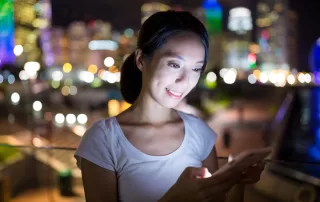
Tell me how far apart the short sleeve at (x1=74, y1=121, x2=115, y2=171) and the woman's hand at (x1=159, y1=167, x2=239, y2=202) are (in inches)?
9.1

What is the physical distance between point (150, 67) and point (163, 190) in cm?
37

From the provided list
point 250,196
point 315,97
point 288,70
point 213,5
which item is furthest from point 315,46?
point 288,70

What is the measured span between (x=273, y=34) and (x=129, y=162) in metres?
75.6

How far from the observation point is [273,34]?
7362 centimetres

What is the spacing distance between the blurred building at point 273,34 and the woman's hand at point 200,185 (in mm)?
67251

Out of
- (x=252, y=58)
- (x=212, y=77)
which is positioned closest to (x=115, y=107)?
(x=212, y=77)

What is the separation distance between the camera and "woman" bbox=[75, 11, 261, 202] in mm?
1270

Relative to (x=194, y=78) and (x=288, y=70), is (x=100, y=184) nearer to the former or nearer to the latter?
(x=194, y=78)

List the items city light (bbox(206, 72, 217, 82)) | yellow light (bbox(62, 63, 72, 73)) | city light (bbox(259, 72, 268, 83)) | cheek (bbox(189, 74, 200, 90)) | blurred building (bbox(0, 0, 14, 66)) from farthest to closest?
yellow light (bbox(62, 63, 72, 73)) → city light (bbox(259, 72, 268, 83)) → blurred building (bbox(0, 0, 14, 66)) → city light (bbox(206, 72, 217, 82)) → cheek (bbox(189, 74, 200, 90))

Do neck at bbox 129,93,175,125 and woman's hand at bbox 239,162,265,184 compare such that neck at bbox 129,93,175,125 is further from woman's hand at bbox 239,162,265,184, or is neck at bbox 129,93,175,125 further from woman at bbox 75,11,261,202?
woman's hand at bbox 239,162,265,184

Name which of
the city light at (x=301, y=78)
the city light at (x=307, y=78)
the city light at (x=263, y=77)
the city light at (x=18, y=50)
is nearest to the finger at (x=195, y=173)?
the city light at (x=18, y=50)

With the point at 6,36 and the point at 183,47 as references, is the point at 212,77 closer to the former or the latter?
the point at 6,36

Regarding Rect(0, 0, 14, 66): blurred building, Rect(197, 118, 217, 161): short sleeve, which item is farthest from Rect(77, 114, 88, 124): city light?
Rect(0, 0, 14, 66): blurred building

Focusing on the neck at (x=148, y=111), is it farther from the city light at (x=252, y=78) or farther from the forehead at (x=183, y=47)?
the city light at (x=252, y=78)
